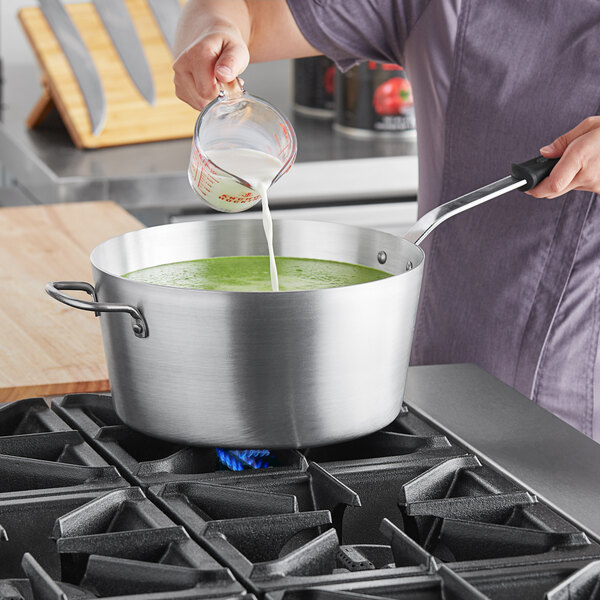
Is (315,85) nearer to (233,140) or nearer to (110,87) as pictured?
(110,87)

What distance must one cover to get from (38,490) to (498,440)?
39cm

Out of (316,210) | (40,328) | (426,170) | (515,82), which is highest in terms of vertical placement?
(515,82)

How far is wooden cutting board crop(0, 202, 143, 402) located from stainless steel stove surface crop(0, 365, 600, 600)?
0.34 feet

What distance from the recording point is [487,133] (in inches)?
53.9

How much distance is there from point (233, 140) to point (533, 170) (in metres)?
0.35

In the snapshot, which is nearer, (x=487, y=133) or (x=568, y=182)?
(x=568, y=182)

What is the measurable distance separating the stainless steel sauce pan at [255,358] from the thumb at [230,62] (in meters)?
0.32

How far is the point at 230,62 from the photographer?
1.15 metres

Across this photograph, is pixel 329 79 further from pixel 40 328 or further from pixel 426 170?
pixel 40 328

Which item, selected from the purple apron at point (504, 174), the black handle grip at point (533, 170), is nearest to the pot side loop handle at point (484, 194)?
the black handle grip at point (533, 170)

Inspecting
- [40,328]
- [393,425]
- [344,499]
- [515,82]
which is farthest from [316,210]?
[344,499]

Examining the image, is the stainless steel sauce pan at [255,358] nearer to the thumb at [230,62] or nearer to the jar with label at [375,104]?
the thumb at [230,62]

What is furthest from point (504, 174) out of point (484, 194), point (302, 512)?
point (302, 512)

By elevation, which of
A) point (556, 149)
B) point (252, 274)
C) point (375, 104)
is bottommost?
point (375, 104)
